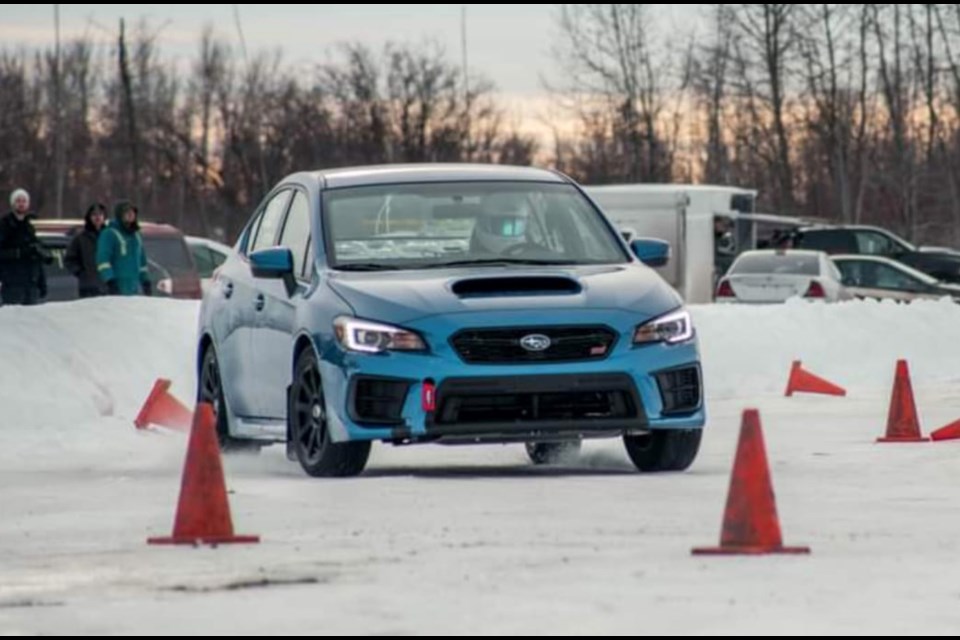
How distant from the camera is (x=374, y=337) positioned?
514 inches

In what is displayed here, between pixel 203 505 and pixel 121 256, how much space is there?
17976 mm

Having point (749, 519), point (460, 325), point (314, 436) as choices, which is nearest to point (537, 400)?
point (460, 325)

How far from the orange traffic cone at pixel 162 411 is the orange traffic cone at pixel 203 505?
8715mm

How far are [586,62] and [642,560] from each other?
77.6 m

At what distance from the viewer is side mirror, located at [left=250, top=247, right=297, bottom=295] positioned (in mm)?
14102

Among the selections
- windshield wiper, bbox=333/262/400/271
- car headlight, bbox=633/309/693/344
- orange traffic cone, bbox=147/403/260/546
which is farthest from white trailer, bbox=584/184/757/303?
orange traffic cone, bbox=147/403/260/546

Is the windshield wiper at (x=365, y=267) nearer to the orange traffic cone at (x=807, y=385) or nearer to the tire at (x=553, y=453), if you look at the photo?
the tire at (x=553, y=453)

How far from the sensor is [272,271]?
14141 millimetres

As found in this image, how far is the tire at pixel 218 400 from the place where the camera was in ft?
50.7

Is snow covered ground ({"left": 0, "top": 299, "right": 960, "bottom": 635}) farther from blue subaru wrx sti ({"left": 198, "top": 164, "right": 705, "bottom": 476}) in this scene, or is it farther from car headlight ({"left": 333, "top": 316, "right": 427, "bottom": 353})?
car headlight ({"left": 333, "top": 316, "right": 427, "bottom": 353})

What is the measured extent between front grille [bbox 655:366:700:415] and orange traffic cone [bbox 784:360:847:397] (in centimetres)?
1077

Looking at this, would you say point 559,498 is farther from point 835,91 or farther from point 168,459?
point 835,91

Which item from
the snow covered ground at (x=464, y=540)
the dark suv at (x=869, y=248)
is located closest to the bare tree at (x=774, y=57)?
the dark suv at (x=869, y=248)

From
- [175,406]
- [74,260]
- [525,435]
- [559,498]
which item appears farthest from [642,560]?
[74,260]
